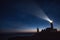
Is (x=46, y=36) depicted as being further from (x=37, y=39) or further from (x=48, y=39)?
(x=37, y=39)

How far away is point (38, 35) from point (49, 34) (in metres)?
2.08

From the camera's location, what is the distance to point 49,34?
19719 millimetres

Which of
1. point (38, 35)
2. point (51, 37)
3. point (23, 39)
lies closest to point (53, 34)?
point (51, 37)

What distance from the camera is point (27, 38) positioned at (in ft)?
103

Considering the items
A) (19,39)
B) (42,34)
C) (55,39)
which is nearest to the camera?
(55,39)

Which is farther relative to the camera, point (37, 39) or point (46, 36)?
point (37, 39)

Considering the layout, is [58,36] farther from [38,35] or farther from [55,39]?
[38,35]

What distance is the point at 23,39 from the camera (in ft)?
101

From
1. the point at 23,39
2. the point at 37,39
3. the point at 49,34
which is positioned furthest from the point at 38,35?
the point at 23,39

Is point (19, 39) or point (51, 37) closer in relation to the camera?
point (51, 37)

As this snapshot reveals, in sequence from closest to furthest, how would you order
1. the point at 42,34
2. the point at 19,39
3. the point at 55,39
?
1. the point at 55,39
2. the point at 42,34
3. the point at 19,39

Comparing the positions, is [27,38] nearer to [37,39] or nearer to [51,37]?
[37,39]

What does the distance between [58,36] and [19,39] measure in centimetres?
1271

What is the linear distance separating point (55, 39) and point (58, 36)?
557 mm
